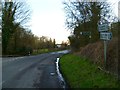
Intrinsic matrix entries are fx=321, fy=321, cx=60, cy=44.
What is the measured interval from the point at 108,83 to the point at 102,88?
0.62 metres

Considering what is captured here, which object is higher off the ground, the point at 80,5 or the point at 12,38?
the point at 80,5

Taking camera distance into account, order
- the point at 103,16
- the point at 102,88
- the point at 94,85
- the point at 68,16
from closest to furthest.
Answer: the point at 102,88 → the point at 94,85 → the point at 103,16 → the point at 68,16

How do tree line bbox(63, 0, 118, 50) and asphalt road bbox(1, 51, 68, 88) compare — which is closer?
asphalt road bbox(1, 51, 68, 88)

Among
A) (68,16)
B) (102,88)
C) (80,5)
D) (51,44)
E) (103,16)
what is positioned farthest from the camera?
(51,44)

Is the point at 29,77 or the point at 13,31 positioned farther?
the point at 13,31

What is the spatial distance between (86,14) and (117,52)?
2867 cm

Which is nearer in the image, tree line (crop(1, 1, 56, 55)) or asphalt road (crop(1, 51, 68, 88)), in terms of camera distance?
asphalt road (crop(1, 51, 68, 88))

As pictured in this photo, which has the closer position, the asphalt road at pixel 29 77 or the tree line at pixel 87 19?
the asphalt road at pixel 29 77

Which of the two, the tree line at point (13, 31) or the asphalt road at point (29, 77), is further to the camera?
the tree line at point (13, 31)

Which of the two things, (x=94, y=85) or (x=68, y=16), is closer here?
(x=94, y=85)

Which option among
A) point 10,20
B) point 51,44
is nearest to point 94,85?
point 10,20

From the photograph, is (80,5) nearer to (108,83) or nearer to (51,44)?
(108,83)

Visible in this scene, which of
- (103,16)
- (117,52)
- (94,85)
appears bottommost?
(94,85)

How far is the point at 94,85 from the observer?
13508 mm
